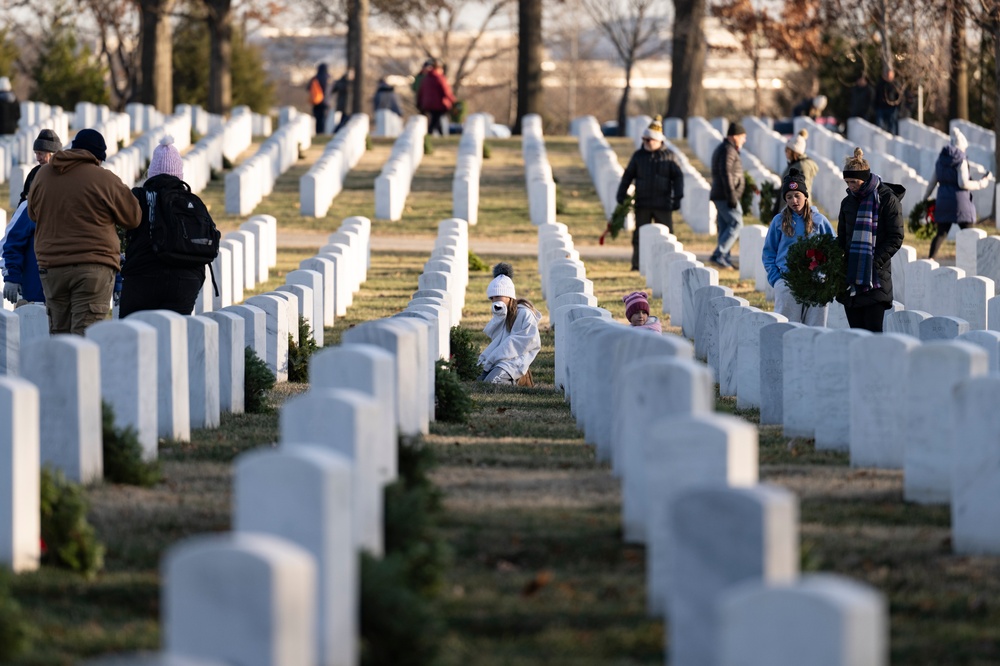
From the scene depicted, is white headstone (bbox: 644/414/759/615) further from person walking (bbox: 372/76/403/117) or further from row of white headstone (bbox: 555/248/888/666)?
person walking (bbox: 372/76/403/117)

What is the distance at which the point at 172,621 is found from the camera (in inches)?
163

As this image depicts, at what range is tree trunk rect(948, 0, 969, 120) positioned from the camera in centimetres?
3050

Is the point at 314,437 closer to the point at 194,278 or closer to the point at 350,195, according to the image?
the point at 194,278

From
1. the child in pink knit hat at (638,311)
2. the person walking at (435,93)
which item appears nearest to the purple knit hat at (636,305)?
the child in pink knit hat at (638,311)

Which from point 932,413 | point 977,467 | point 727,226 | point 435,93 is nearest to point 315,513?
point 977,467

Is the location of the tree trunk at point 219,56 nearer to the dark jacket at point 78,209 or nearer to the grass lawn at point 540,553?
the dark jacket at point 78,209

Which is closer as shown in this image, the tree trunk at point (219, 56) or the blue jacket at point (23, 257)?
the blue jacket at point (23, 257)

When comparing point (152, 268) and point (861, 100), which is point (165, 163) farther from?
point (861, 100)

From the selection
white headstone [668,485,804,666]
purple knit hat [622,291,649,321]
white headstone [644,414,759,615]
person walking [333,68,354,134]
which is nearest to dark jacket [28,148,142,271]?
purple knit hat [622,291,649,321]

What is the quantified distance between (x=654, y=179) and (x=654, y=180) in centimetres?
2

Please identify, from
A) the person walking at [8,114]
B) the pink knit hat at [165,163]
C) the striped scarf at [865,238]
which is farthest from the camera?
the person walking at [8,114]

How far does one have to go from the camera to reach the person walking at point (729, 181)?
63.7 feet

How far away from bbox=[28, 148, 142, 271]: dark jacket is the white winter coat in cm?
303

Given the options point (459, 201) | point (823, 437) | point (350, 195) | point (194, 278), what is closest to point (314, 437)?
point (823, 437)
